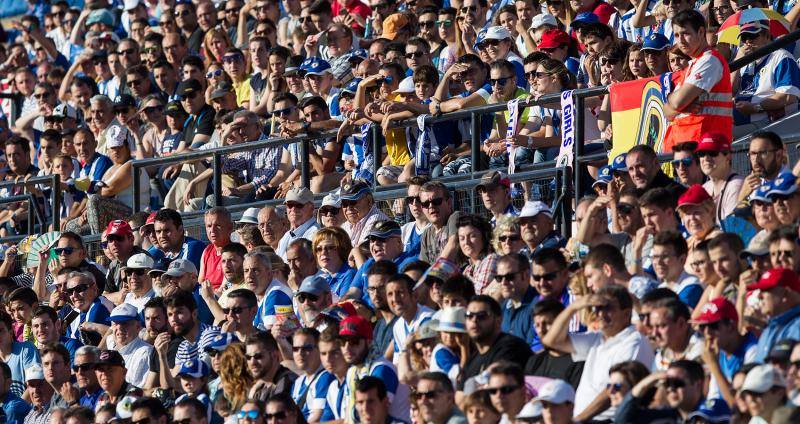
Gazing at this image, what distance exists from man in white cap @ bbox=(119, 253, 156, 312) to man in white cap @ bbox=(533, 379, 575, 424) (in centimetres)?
574

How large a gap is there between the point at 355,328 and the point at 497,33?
467 cm

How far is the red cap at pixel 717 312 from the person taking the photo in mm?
10297

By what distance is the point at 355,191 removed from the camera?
1477 centimetres

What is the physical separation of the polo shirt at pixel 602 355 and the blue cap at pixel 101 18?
545 inches

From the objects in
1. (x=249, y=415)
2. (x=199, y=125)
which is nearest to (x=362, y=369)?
(x=249, y=415)

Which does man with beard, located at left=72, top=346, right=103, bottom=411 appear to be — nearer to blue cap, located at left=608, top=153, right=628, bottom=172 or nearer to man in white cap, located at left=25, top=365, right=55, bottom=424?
man in white cap, located at left=25, top=365, right=55, bottom=424

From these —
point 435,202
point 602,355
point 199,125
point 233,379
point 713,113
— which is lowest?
point 199,125

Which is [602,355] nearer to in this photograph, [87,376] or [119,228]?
[87,376]

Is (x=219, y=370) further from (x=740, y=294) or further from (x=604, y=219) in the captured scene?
(x=740, y=294)

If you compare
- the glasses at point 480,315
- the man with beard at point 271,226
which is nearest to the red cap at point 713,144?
the glasses at point 480,315

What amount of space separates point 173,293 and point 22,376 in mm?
1721

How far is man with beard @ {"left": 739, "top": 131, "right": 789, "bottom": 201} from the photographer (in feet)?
39.7

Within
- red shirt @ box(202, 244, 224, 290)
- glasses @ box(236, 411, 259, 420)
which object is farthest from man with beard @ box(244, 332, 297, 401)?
red shirt @ box(202, 244, 224, 290)

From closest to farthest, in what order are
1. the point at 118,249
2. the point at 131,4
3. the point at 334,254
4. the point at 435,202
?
the point at 435,202
the point at 334,254
the point at 118,249
the point at 131,4
